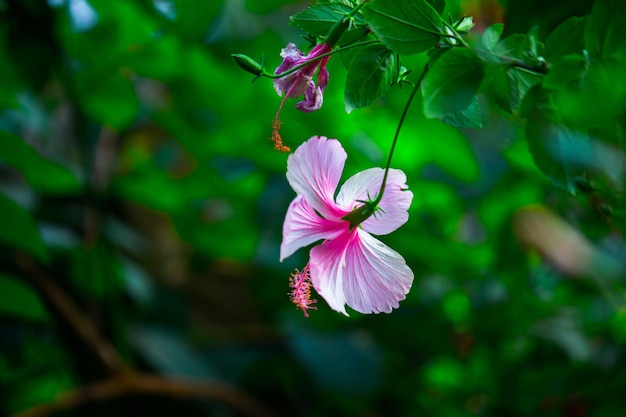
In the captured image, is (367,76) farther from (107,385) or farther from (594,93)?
(107,385)

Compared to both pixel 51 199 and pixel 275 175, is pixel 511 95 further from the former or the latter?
pixel 51 199

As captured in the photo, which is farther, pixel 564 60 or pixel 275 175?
pixel 275 175

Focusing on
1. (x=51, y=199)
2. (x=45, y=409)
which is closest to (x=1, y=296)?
(x=45, y=409)

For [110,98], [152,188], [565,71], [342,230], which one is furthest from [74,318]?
[565,71]

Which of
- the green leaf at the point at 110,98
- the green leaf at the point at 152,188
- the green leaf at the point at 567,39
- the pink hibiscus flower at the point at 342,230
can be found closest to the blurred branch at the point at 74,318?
the green leaf at the point at 152,188

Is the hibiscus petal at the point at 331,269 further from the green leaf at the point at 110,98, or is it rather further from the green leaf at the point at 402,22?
the green leaf at the point at 110,98

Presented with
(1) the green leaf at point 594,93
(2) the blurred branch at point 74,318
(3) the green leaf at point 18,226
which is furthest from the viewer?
(2) the blurred branch at point 74,318

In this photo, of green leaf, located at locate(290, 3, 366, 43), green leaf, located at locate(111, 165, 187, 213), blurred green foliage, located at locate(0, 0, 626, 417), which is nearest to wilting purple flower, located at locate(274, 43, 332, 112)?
green leaf, located at locate(290, 3, 366, 43)
